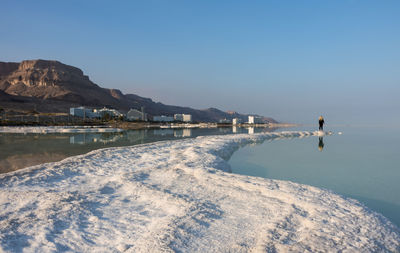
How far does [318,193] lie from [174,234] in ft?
8.75

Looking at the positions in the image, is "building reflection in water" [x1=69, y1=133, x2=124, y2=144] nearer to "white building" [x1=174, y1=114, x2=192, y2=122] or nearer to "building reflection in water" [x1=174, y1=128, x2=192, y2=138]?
"building reflection in water" [x1=174, y1=128, x2=192, y2=138]

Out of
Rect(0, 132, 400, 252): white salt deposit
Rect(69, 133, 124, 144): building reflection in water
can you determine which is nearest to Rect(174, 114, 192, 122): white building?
Rect(69, 133, 124, 144): building reflection in water

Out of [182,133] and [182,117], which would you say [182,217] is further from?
[182,117]

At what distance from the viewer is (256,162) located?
7.98 metres

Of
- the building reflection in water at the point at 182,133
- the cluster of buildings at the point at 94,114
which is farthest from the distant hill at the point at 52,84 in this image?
the building reflection in water at the point at 182,133

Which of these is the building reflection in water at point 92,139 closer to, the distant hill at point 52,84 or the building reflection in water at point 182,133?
the building reflection in water at point 182,133

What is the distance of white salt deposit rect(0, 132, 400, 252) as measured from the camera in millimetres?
2629

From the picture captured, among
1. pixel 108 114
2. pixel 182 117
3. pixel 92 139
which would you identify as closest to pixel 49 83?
pixel 182 117

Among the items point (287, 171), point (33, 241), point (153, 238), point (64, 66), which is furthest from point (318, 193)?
point (64, 66)

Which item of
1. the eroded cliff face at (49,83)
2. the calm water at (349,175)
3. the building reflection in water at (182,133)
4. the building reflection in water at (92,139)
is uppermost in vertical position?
the eroded cliff face at (49,83)

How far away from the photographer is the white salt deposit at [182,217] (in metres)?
2.63

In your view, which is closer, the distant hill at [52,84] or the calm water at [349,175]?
the calm water at [349,175]

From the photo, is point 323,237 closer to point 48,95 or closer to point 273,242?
point 273,242

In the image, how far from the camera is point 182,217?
10.7ft
